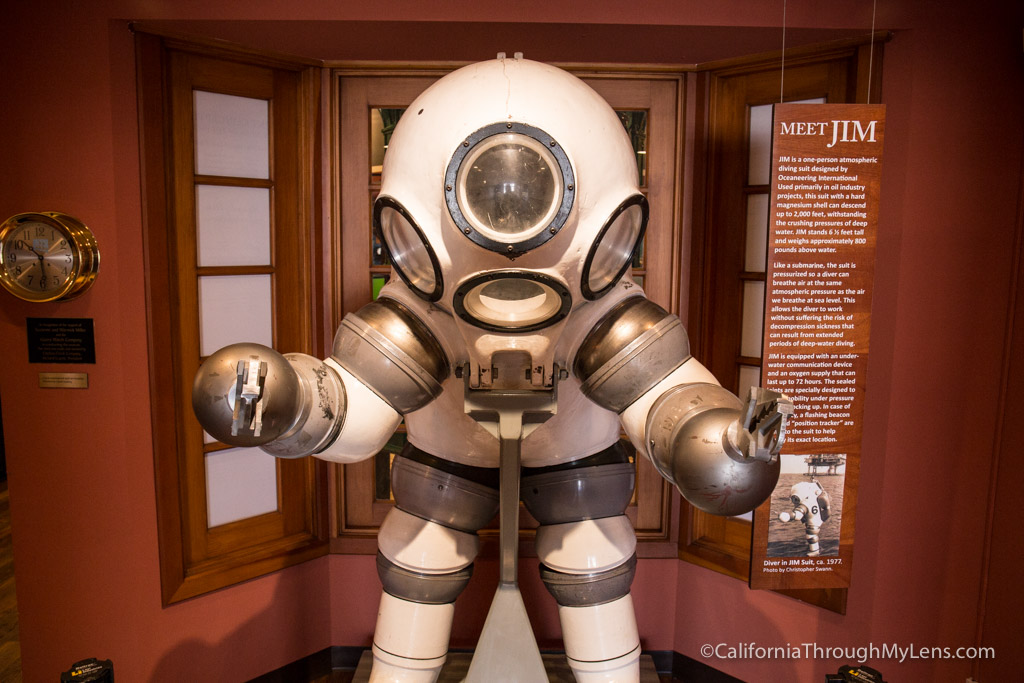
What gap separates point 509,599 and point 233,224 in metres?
1.33

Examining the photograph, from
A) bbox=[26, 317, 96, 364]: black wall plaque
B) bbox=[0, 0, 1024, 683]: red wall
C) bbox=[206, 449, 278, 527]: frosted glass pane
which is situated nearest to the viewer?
bbox=[0, 0, 1024, 683]: red wall

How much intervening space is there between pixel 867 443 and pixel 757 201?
75cm

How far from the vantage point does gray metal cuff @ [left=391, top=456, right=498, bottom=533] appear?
153cm

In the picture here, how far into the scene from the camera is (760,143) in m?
1.93

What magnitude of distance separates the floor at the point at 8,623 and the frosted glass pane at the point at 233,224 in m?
1.31

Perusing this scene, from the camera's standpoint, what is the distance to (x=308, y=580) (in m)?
2.15

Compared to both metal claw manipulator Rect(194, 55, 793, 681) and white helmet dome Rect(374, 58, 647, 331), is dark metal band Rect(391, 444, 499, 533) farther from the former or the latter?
white helmet dome Rect(374, 58, 647, 331)

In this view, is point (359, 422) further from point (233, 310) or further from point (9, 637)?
point (9, 637)

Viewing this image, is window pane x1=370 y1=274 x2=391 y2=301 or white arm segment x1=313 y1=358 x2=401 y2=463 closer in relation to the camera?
white arm segment x1=313 y1=358 x2=401 y2=463

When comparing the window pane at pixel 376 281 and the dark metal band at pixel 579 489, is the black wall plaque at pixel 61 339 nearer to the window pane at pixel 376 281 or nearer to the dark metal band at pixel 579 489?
the window pane at pixel 376 281

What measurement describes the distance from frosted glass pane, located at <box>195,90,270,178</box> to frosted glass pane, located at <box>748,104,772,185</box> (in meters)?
1.44

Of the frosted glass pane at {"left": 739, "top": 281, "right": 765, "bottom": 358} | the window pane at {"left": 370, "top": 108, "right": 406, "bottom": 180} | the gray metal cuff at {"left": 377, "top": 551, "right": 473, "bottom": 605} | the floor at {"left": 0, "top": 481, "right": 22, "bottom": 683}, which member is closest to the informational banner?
the frosted glass pane at {"left": 739, "top": 281, "right": 765, "bottom": 358}

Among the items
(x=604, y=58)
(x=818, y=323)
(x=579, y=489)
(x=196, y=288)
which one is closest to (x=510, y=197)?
(x=579, y=489)

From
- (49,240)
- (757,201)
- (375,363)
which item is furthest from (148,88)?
(757,201)
